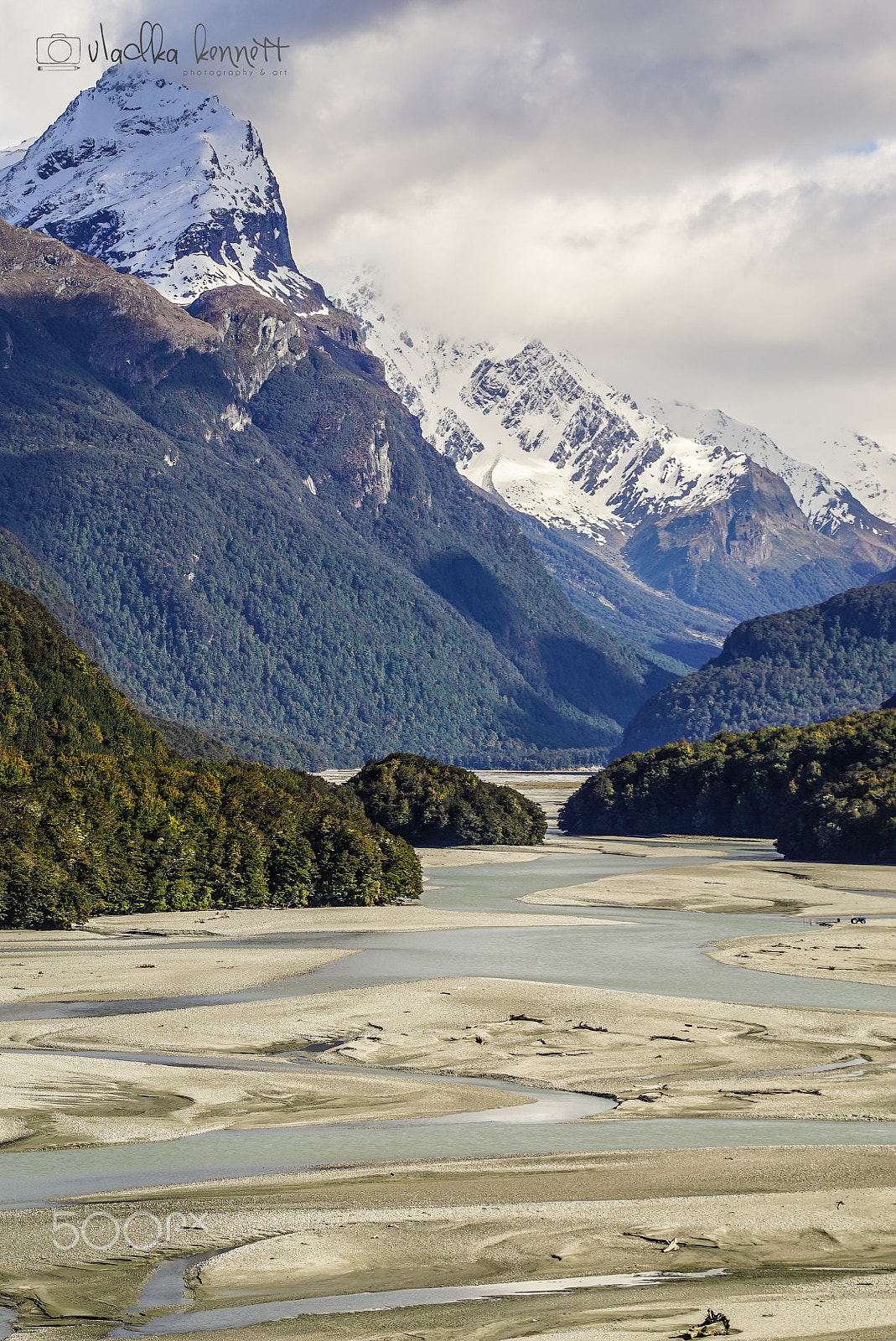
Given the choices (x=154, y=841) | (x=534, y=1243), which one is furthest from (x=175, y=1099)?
(x=154, y=841)

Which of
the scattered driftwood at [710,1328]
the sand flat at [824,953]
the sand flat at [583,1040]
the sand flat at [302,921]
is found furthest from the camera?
the sand flat at [302,921]

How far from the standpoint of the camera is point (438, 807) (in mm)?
178125

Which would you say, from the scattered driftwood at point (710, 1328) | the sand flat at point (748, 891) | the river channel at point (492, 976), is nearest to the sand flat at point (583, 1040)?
the river channel at point (492, 976)

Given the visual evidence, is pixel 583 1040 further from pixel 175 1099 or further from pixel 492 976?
pixel 492 976

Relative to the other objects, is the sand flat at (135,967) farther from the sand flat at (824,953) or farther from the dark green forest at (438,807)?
the dark green forest at (438,807)

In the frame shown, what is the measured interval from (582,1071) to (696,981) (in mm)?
19575

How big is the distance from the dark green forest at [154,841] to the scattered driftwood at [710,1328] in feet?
210

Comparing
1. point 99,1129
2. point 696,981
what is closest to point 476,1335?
point 99,1129

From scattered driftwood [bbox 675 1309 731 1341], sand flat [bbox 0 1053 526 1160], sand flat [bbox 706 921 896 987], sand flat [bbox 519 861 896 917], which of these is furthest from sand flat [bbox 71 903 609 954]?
scattered driftwood [bbox 675 1309 731 1341]

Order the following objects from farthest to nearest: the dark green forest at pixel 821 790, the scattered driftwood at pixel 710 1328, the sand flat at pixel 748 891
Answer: the dark green forest at pixel 821 790, the sand flat at pixel 748 891, the scattered driftwood at pixel 710 1328

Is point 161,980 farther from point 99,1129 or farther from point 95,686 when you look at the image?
point 95,686

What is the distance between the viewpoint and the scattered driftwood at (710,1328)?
24125 mm

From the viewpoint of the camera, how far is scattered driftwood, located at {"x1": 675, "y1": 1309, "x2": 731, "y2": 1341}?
24125 mm

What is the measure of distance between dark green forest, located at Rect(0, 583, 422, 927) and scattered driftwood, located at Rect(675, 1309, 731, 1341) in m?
63.9
